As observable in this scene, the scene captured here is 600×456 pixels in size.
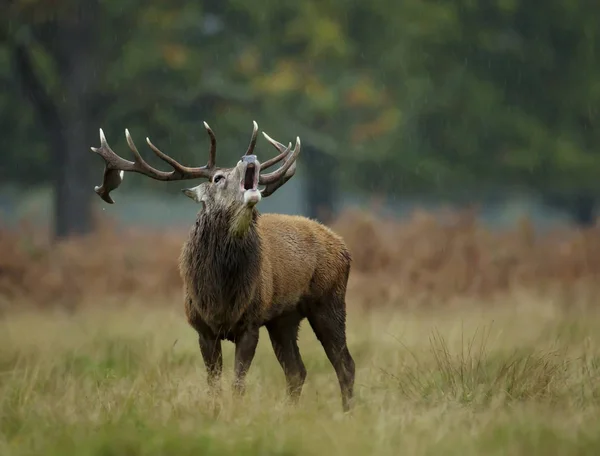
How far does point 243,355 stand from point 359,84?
17633mm

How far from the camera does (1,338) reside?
1161cm

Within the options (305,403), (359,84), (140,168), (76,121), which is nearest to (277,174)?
(140,168)

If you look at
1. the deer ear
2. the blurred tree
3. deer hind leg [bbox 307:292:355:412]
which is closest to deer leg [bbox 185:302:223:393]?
the deer ear

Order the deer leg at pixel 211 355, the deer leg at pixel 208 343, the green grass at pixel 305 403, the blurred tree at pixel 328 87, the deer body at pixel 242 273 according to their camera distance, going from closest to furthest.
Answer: the green grass at pixel 305 403
the deer leg at pixel 211 355
the deer leg at pixel 208 343
the deer body at pixel 242 273
the blurred tree at pixel 328 87

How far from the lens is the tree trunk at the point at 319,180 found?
27.6 m

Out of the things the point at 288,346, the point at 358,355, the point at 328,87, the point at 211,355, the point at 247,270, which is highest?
the point at 328,87

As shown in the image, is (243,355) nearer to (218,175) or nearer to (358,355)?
(218,175)

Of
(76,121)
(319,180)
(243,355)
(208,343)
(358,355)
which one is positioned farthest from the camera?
(319,180)

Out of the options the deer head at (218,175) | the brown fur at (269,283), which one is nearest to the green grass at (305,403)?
the brown fur at (269,283)

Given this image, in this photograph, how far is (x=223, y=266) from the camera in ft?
27.6

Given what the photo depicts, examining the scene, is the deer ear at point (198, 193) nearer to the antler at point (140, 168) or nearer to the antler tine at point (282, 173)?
the antler at point (140, 168)

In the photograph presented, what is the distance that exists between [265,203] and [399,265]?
1787 inches

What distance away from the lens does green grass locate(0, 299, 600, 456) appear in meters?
6.16

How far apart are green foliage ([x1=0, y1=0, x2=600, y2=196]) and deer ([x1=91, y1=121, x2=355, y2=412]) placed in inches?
516
